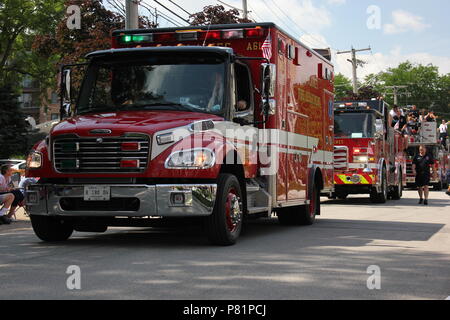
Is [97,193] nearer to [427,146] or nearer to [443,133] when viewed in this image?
[427,146]


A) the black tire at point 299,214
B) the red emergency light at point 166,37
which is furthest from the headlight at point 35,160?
the black tire at point 299,214

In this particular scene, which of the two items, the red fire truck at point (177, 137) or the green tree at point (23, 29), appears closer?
the red fire truck at point (177, 137)

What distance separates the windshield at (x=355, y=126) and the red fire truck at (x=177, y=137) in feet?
34.3

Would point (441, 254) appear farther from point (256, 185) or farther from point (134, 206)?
point (134, 206)

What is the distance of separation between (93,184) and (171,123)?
1.22 metres

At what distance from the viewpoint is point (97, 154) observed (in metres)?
9.37

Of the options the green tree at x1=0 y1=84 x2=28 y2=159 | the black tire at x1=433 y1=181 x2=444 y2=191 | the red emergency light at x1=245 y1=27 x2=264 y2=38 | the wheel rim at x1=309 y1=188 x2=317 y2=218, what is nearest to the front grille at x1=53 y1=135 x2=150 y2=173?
the red emergency light at x1=245 y1=27 x2=264 y2=38

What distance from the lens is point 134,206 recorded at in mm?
9281

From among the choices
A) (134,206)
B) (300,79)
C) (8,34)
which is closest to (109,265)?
(134,206)

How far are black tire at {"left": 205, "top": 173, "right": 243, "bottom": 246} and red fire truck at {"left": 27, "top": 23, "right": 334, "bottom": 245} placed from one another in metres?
0.02

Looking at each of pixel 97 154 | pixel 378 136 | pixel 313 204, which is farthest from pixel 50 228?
pixel 378 136

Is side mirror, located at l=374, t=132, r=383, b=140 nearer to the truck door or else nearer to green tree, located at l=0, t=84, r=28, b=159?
the truck door

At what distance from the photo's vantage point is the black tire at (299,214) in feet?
46.1

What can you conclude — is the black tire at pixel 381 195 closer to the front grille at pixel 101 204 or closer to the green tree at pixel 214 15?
the green tree at pixel 214 15
